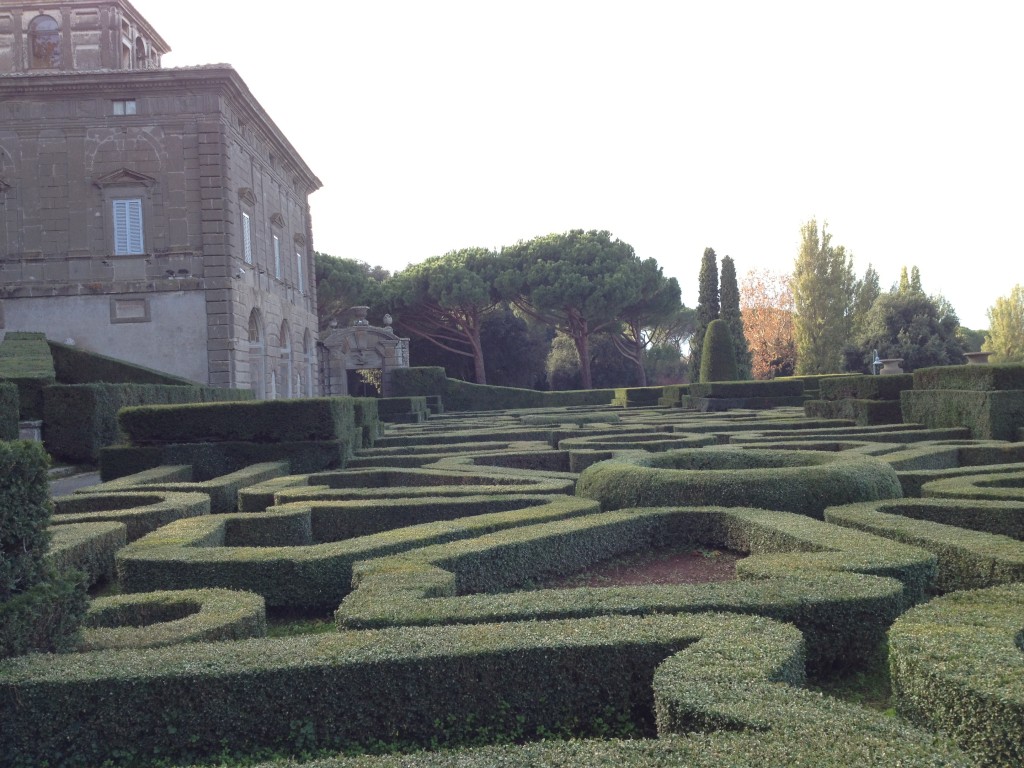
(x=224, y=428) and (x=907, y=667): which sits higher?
(x=224, y=428)

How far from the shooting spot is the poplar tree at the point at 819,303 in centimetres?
5153

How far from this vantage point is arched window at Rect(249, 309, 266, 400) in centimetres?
2805

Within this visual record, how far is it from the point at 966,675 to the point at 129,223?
26.0 metres

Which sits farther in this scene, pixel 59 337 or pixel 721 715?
pixel 59 337

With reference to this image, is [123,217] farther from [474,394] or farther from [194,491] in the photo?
[194,491]

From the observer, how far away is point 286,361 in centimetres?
3219

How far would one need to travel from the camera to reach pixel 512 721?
4.02m

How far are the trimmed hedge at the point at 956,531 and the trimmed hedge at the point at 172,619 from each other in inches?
180

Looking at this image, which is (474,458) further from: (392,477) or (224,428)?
(224,428)

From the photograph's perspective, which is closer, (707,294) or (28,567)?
(28,567)

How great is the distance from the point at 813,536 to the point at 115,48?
31.3 meters

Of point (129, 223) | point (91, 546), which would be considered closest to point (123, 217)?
point (129, 223)

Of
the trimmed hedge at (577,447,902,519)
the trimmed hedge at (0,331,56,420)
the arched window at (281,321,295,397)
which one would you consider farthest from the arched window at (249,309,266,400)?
the trimmed hedge at (577,447,902,519)

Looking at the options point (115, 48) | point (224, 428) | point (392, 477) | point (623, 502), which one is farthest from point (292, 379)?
point (623, 502)
